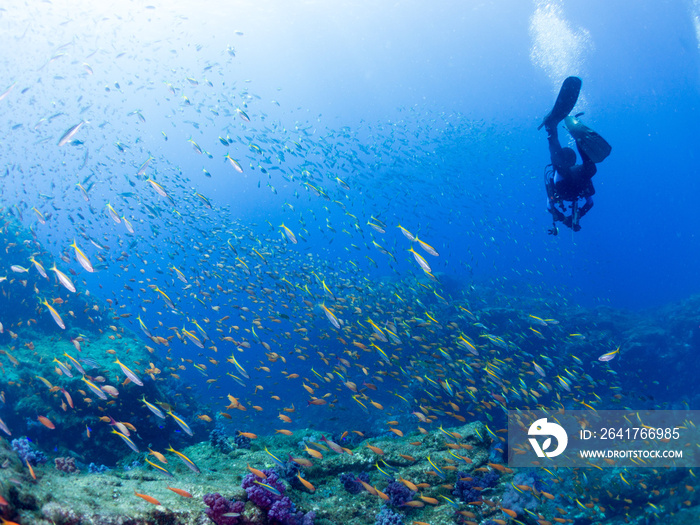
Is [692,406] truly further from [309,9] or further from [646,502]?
[309,9]

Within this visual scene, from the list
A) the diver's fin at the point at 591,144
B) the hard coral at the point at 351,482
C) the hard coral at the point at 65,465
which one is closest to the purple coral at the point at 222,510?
the hard coral at the point at 351,482

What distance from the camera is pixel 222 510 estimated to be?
358cm

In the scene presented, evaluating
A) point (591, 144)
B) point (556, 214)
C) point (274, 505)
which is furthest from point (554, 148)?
point (274, 505)

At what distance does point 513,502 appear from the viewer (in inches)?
199

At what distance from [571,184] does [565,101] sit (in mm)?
2332

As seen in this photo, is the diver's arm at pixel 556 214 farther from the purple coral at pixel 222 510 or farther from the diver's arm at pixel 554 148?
the purple coral at pixel 222 510

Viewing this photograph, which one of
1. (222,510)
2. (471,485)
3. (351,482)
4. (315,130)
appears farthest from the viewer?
(315,130)

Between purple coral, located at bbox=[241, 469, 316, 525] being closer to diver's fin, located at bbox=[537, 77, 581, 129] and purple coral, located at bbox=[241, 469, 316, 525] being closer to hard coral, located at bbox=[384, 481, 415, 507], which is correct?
hard coral, located at bbox=[384, 481, 415, 507]

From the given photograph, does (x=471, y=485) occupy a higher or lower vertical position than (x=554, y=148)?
lower

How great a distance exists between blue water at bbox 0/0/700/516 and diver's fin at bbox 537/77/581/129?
6.02m

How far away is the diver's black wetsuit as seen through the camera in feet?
24.3

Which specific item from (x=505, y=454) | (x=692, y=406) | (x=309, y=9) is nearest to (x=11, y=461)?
(x=505, y=454)

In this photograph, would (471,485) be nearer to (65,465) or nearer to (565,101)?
(65,465)

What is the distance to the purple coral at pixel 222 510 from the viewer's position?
3.54 m
